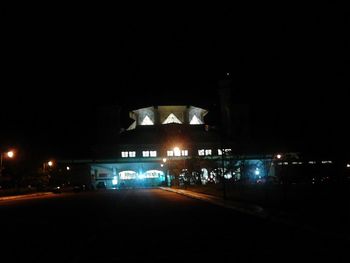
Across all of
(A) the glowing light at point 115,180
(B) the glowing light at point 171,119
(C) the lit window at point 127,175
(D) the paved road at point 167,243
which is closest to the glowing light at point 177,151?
(C) the lit window at point 127,175

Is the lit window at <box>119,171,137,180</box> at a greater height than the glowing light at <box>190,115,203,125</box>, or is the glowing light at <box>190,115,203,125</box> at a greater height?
the glowing light at <box>190,115,203,125</box>

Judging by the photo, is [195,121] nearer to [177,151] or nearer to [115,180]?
[177,151]

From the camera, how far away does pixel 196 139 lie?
343ft

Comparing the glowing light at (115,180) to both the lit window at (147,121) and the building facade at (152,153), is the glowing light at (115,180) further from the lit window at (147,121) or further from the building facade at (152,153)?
the lit window at (147,121)

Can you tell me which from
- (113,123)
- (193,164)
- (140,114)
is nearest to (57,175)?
(113,123)

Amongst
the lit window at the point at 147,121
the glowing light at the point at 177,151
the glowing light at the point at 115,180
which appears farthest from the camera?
the lit window at the point at 147,121

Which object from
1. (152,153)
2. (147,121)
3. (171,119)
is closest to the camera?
(152,153)

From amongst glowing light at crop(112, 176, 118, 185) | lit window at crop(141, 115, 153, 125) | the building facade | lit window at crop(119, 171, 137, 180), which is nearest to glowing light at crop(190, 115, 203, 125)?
the building facade

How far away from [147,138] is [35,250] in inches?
3596

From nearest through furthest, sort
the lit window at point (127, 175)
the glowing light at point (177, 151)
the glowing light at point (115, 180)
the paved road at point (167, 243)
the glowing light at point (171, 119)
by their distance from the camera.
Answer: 1. the paved road at point (167, 243)
2. the glowing light at point (115, 180)
3. the lit window at point (127, 175)
4. the glowing light at point (177, 151)
5. the glowing light at point (171, 119)

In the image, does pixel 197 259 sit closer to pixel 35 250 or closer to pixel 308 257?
pixel 308 257

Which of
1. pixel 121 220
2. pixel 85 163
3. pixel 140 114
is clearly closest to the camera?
pixel 121 220

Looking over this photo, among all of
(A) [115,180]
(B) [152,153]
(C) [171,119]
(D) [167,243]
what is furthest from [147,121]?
(D) [167,243]

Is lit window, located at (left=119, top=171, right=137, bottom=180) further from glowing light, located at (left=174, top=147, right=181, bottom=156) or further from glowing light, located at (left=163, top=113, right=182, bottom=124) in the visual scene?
Answer: glowing light, located at (left=163, top=113, right=182, bottom=124)
